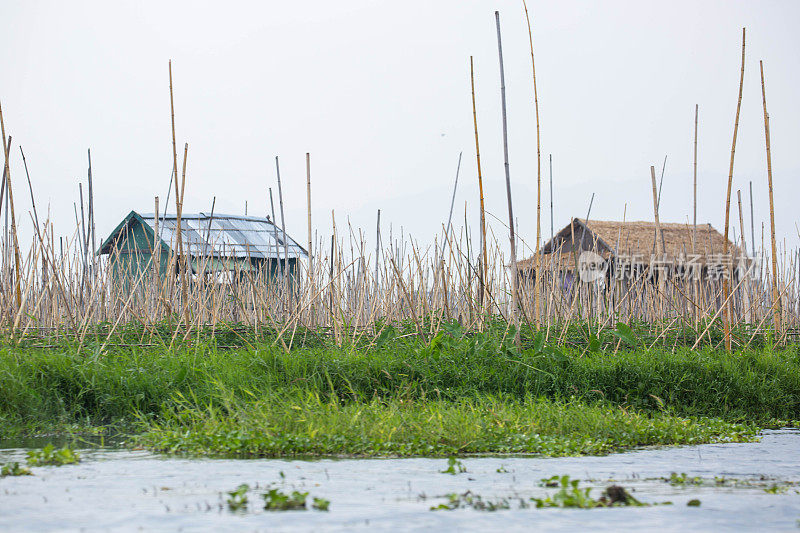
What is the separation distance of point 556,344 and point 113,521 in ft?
11.2

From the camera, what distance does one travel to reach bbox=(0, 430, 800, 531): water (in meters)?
1.80

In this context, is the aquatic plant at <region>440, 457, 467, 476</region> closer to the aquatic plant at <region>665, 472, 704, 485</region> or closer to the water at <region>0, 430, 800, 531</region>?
the water at <region>0, 430, 800, 531</region>

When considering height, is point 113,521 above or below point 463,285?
below

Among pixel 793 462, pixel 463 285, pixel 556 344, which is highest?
pixel 463 285

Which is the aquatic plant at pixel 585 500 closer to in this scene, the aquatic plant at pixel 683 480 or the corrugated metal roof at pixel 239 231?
the aquatic plant at pixel 683 480

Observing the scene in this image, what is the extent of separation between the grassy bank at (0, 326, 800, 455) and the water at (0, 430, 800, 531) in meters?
0.20

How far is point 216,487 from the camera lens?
2.22m

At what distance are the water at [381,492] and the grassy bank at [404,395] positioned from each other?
20 centimetres

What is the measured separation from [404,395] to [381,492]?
1859mm

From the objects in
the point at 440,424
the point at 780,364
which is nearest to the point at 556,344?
the point at 780,364

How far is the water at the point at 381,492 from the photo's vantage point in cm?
180

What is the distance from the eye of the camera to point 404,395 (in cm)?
405

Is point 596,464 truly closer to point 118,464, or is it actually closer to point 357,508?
point 357,508

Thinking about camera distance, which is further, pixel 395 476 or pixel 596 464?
pixel 596 464
